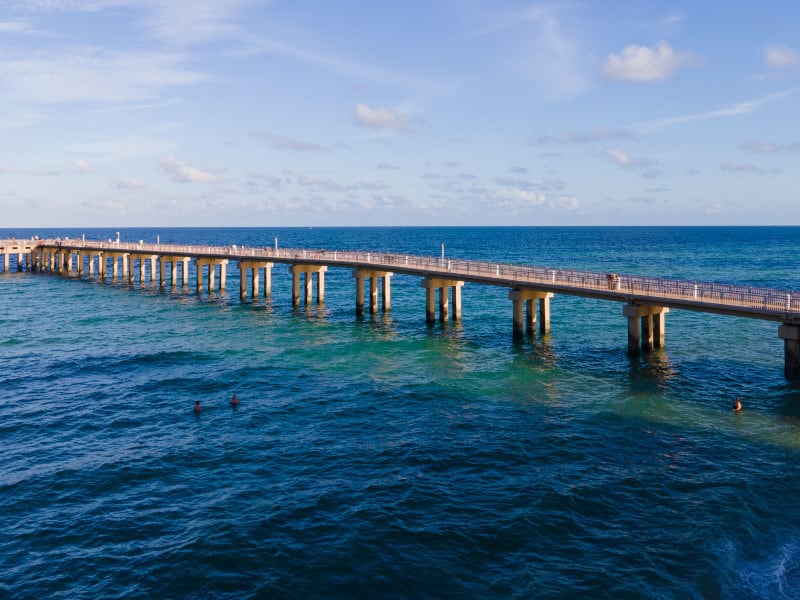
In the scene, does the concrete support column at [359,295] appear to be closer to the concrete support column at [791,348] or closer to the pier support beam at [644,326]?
the pier support beam at [644,326]

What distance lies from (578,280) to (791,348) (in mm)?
12695

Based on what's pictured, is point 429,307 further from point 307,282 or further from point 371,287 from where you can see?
point 307,282

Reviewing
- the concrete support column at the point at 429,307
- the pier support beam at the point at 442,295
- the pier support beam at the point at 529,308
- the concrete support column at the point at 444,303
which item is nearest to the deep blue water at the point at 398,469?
the pier support beam at the point at 529,308

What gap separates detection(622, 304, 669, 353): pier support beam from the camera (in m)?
37.5

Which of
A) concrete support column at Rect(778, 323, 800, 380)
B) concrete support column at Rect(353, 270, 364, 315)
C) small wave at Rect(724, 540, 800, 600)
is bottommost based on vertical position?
small wave at Rect(724, 540, 800, 600)

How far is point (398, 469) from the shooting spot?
73.3 ft

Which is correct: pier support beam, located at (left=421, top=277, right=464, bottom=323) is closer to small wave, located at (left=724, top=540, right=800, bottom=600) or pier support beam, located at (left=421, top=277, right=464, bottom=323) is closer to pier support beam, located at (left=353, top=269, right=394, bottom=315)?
pier support beam, located at (left=353, top=269, right=394, bottom=315)

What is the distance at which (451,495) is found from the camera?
2027 cm

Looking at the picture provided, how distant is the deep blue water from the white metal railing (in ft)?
13.2

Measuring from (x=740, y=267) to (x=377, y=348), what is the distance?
80974mm

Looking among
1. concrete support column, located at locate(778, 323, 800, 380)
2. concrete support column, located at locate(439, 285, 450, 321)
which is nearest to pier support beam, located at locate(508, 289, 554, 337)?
concrete support column, located at locate(439, 285, 450, 321)

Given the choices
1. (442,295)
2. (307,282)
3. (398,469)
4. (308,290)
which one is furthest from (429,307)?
(398,469)

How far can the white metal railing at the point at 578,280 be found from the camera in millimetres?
32094

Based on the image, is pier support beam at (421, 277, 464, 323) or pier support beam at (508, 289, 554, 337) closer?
pier support beam at (508, 289, 554, 337)
